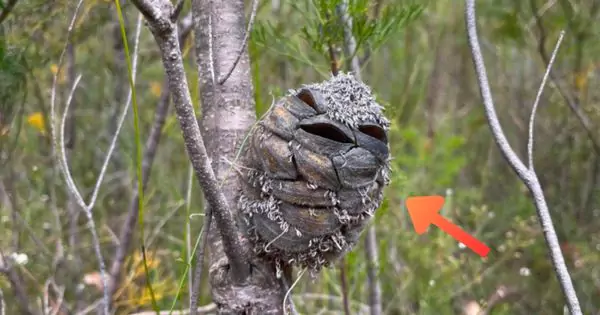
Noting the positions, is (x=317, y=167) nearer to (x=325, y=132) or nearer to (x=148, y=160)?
(x=325, y=132)

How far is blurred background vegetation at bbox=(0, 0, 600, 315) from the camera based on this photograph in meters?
1.67

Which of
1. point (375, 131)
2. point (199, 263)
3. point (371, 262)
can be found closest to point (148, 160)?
point (371, 262)

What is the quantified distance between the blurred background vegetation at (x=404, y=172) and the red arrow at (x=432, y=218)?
44cm

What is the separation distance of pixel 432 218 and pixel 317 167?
1.06 ft

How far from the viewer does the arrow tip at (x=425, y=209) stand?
0.83 meters

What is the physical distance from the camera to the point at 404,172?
1577 mm

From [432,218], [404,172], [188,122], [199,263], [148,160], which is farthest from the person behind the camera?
[404,172]

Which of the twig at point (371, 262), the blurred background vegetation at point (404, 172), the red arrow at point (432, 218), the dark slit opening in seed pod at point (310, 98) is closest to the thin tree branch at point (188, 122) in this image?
the dark slit opening in seed pod at point (310, 98)

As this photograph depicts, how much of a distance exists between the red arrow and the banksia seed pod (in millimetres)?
197

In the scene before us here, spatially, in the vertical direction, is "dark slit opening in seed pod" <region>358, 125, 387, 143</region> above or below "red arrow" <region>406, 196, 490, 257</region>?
above

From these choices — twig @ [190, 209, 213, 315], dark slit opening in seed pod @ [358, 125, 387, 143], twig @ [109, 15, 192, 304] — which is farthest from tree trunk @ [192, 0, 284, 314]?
twig @ [109, 15, 192, 304]

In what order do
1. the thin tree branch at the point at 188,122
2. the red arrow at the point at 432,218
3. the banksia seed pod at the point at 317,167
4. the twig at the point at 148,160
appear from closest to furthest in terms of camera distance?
the thin tree branch at the point at 188,122, the banksia seed pod at the point at 317,167, the red arrow at the point at 432,218, the twig at the point at 148,160

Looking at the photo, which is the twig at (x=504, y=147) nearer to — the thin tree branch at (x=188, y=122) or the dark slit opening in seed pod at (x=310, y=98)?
the dark slit opening in seed pod at (x=310, y=98)

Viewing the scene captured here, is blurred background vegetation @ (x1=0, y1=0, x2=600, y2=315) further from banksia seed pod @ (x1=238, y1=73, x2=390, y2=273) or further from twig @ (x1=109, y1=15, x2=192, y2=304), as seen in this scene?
banksia seed pod @ (x1=238, y1=73, x2=390, y2=273)
